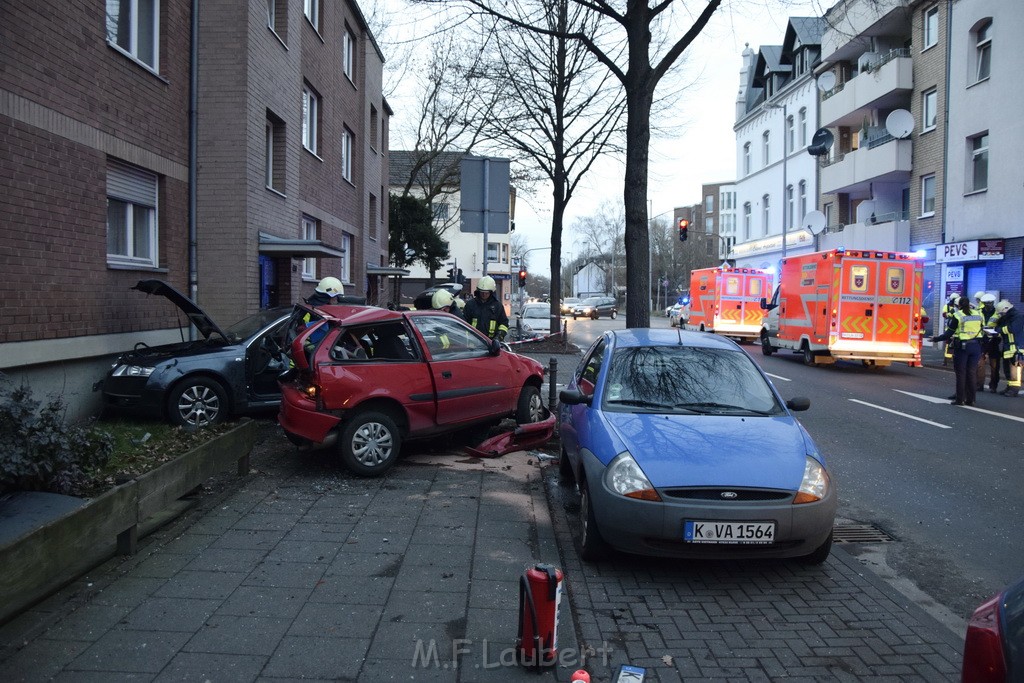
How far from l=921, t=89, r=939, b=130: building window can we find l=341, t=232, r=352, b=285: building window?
19338 mm

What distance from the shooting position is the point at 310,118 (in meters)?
18.2

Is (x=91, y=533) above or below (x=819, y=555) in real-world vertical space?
above

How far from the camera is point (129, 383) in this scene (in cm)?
891

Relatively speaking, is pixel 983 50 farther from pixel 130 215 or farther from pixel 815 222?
pixel 130 215

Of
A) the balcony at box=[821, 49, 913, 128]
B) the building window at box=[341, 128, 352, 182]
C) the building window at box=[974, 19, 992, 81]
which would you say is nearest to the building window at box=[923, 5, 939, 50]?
the balcony at box=[821, 49, 913, 128]

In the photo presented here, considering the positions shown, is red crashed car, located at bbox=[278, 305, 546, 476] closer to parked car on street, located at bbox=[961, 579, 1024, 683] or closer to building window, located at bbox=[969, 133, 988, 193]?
parked car on street, located at bbox=[961, 579, 1024, 683]

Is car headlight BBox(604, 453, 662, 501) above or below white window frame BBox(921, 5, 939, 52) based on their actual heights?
below

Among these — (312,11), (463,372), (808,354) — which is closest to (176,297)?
(463,372)

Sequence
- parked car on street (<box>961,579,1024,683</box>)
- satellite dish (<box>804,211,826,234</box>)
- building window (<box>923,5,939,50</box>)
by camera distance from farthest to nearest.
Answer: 1. satellite dish (<box>804,211,826,234</box>)
2. building window (<box>923,5,939,50</box>)
3. parked car on street (<box>961,579,1024,683</box>)

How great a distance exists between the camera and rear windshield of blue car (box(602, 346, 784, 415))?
5836 millimetres

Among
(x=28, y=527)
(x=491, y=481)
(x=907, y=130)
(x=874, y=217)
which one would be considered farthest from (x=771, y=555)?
(x=874, y=217)

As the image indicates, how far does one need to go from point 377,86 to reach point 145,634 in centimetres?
2449

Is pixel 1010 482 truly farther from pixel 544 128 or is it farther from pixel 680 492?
pixel 544 128

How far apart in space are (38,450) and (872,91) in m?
30.4
